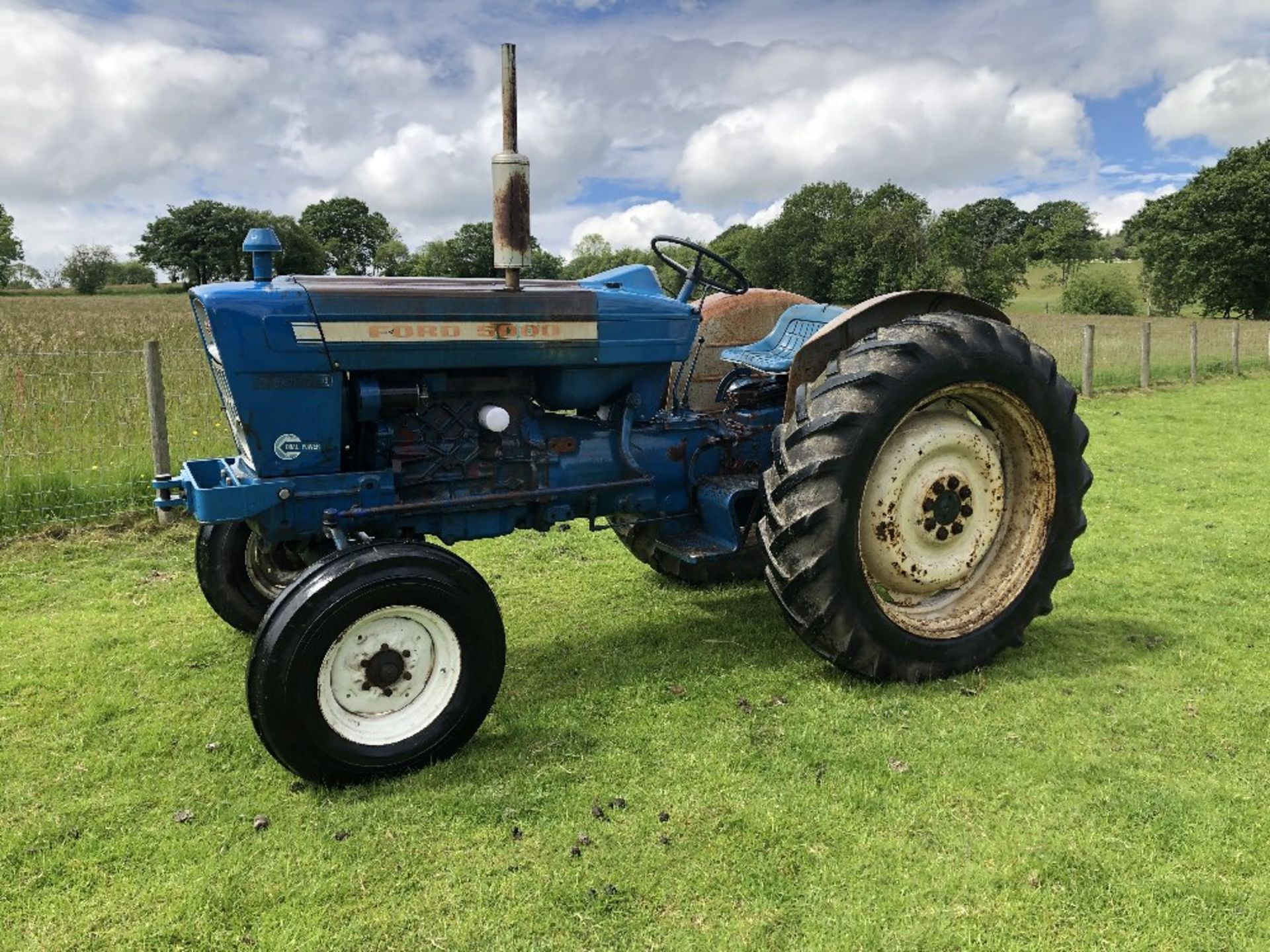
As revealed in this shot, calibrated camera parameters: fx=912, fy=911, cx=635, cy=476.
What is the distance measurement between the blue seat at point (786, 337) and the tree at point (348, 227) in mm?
38410

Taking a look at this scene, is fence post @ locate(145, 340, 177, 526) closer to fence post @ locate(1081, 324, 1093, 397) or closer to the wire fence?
the wire fence

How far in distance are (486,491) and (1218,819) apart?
276cm

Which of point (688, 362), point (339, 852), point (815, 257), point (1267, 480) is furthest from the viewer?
point (815, 257)

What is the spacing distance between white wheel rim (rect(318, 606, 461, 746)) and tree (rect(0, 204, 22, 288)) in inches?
2312

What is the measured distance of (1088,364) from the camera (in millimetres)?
13977

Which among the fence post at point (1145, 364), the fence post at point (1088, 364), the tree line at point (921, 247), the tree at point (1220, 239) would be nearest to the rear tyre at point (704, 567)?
the fence post at point (1088, 364)

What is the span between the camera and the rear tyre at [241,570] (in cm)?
422

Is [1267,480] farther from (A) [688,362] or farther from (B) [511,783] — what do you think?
(B) [511,783]

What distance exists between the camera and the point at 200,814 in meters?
2.87

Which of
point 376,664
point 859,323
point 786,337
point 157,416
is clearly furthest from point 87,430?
point 859,323

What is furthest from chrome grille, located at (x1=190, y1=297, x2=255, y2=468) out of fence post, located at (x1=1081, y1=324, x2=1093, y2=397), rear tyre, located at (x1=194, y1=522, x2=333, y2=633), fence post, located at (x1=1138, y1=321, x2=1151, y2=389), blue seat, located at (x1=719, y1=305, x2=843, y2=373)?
fence post, located at (x1=1138, y1=321, x2=1151, y2=389)

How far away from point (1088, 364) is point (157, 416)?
12.9 meters

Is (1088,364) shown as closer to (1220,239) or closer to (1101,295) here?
(1220,239)

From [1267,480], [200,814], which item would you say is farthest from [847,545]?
[1267,480]
